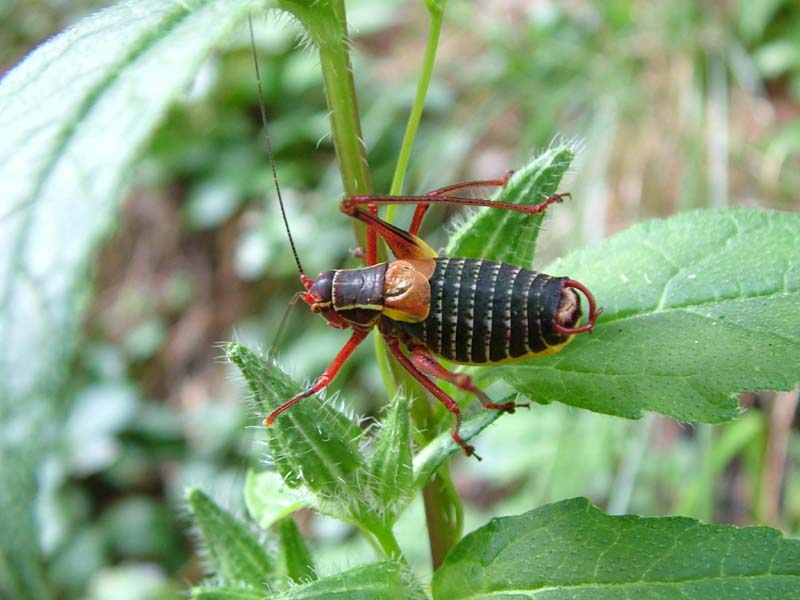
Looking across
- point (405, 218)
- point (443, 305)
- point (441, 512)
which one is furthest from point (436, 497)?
point (405, 218)

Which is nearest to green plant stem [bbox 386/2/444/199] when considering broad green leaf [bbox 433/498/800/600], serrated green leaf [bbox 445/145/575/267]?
serrated green leaf [bbox 445/145/575/267]

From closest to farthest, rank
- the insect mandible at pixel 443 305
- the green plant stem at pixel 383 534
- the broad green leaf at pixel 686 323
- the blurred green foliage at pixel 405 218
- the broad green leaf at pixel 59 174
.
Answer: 1. the broad green leaf at pixel 59 174
2. the broad green leaf at pixel 686 323
3. the green plant stem at pixel 383 534
4. the insect mandible at pixel 443 305
5. the blurred green foliage at pixel 405 218

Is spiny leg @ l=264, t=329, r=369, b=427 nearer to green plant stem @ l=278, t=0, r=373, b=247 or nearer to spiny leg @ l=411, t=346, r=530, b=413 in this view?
spiny leg @ l=411, t=346, r=530, b=413

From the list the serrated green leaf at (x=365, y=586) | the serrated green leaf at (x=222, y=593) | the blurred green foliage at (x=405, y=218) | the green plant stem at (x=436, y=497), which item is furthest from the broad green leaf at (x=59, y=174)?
the blurred green foliage at (x=405, y=218)

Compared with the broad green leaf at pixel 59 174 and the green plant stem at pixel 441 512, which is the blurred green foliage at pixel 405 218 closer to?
the green plant stem at pixel 441 512

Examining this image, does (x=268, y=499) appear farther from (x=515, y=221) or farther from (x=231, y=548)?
(x=515, y=221)

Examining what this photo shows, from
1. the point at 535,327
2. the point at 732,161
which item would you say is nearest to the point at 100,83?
the point at 535,327
